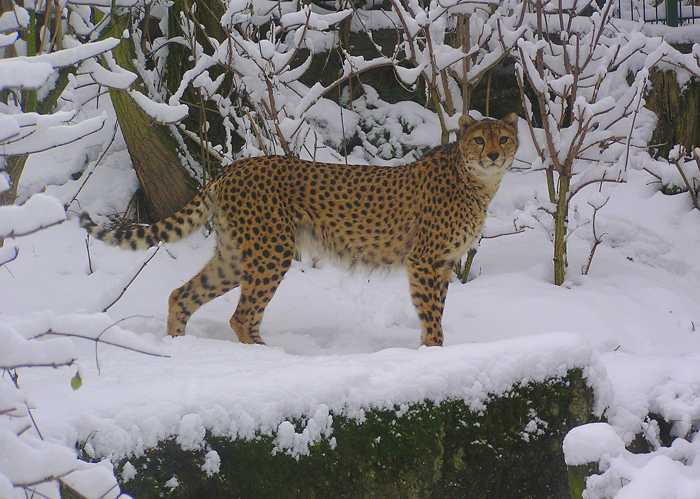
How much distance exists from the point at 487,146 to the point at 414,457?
2.33 meters

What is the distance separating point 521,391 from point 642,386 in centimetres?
90

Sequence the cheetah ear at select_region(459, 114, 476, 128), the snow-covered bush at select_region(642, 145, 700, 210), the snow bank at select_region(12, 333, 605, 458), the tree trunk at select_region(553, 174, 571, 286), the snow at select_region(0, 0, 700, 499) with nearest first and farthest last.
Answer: the snow at select_region(0, 0, 700, 499) < the snow bank at select_region(12, 333, 605, 458) < the cheetah ear at select_region(459, 114, 476, 128) < the tree trunk at select_region(553, 174, 571, 286) < the snow-covered bush at select_region(642, 145, 700, 210)

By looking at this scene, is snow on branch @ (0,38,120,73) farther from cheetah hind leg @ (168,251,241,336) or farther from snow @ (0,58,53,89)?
cheetah hind leg @ (168,251,241,336)

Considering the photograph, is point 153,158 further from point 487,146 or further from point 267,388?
point 267,388

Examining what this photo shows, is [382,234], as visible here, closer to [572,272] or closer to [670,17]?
[572,272]

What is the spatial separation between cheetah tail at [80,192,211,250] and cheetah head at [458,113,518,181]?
156 centimetres

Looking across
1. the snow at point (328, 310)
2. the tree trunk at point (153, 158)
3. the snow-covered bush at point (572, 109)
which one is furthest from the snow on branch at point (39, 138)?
the tree trunk at point (153, 158)

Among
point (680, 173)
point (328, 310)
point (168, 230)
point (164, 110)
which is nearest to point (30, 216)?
point (164, 110)

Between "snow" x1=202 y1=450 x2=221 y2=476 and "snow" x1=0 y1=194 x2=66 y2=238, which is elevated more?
"snow" x1=0 y1=194 x2=66 y2=238

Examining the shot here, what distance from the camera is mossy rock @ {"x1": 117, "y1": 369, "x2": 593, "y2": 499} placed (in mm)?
3801

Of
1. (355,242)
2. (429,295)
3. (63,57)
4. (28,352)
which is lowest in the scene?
(429,295)

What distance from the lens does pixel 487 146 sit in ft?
19.2

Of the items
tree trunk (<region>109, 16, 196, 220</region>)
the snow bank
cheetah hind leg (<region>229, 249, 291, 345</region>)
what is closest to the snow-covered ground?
the snow bank

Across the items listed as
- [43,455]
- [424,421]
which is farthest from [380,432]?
[43,455]
